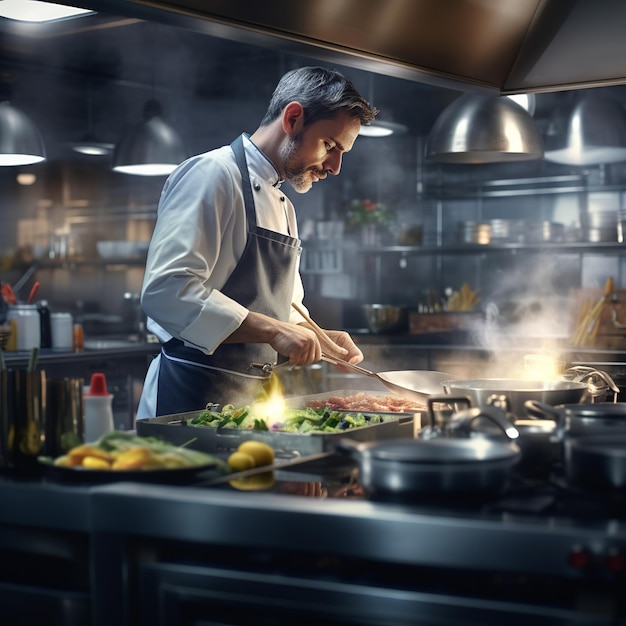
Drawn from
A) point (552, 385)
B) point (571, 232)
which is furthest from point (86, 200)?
point (552, 385)

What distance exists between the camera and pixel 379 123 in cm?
574

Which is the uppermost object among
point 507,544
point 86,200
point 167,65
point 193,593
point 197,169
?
point 167,65

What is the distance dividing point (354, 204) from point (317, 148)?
179 inches

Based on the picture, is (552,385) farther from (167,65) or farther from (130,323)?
(130,323)

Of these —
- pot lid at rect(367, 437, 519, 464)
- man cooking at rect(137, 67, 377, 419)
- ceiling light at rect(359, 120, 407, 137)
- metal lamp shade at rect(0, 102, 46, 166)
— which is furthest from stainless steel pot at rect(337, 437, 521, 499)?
ceiling light at rect(359, 120, 407, 137)

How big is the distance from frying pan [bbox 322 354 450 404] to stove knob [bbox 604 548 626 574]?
52.2 inches

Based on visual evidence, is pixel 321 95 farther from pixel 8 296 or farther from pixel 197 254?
pixel 8 296

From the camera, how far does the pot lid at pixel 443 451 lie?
1294mm

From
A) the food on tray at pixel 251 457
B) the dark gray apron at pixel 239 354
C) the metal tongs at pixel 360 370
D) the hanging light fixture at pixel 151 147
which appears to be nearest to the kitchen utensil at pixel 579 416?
the food on tray at pixel 251 457

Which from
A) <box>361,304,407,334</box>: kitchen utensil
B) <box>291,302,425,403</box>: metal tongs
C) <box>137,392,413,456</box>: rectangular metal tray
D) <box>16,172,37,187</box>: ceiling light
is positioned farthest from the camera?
<box>16,172,37,187</box>: ceiling light

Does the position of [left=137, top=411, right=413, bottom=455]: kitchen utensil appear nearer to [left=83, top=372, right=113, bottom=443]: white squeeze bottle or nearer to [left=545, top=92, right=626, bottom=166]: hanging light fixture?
[left=83, top=372, right=113, bottom=443]: white squeeze bottle

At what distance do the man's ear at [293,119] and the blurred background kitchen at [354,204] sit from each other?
108 inches

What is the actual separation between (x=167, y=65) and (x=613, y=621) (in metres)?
6.96

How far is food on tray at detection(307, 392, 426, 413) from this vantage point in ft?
7.59
